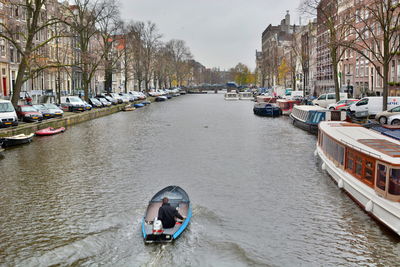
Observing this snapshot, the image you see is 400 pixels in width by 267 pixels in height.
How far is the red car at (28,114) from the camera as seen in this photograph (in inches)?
1631

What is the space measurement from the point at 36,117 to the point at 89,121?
12.1 m

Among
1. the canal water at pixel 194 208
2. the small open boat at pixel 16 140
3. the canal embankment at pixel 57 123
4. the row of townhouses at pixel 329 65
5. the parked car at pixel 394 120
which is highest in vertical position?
the row of townhouses at pixel 329 65

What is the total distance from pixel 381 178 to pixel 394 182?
0.86 metres

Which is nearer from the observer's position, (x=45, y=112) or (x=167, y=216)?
(x=167, y=216)

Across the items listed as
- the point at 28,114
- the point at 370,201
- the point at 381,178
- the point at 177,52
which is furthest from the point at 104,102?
the point at 177,52

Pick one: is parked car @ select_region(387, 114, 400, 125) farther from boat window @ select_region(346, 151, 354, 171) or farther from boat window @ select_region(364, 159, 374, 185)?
boat window @ select_region(364, 159, 374, 185)

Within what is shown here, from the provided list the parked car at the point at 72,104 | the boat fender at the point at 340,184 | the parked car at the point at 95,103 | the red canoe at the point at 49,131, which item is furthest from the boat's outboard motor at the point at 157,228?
the parked car at the point at 95,103

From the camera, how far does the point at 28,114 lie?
41.5 metres

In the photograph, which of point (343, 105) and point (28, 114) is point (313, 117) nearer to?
point (343, 105)

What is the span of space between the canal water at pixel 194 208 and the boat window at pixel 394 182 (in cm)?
144

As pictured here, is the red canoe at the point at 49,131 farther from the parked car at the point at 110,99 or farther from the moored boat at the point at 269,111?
the parked car at the point at 110,99

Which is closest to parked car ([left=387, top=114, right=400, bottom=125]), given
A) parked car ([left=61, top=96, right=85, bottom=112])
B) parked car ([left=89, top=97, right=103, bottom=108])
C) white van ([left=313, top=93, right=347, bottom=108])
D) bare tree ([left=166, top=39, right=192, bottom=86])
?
white van ([left=313, top=93, right=347, bottom=108])

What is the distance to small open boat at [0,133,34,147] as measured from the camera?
3266 centimetres

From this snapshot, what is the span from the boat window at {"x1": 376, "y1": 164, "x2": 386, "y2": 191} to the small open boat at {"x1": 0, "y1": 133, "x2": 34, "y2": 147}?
24.1m
